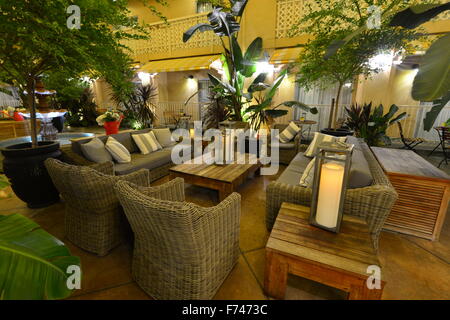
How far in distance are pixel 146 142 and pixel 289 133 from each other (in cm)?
295

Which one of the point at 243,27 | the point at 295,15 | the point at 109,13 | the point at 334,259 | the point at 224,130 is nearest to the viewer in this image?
the point at 334,259

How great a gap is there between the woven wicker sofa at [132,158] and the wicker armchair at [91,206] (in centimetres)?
97

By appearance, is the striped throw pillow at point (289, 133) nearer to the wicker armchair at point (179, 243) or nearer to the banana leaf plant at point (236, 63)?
the banana leaf plant at point (236, 63)

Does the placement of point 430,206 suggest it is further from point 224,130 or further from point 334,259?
point 224,130

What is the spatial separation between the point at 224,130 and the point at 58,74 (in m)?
2.10

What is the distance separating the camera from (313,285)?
5.09ft

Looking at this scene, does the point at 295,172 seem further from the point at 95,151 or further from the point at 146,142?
the point at 95,151

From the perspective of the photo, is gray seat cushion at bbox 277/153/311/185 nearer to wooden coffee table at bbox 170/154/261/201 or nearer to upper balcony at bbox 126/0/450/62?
wooden coffee table at bbox 170/154/261/201

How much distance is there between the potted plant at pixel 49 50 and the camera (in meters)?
1.55

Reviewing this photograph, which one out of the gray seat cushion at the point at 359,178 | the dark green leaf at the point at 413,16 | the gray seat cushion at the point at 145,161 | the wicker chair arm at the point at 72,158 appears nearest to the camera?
the dark green leaf at the point at 413,16

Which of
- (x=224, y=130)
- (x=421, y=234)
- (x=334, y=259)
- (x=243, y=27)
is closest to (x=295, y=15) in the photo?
(x=243, y=27)

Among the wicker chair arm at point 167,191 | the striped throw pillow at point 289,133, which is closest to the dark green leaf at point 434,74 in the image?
the wicker chair arm at point 167,191

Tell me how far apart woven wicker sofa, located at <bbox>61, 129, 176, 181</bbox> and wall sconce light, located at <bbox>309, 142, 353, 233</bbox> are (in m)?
2.49

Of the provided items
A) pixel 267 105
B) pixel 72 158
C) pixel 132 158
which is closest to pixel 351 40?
pixel 267 105
